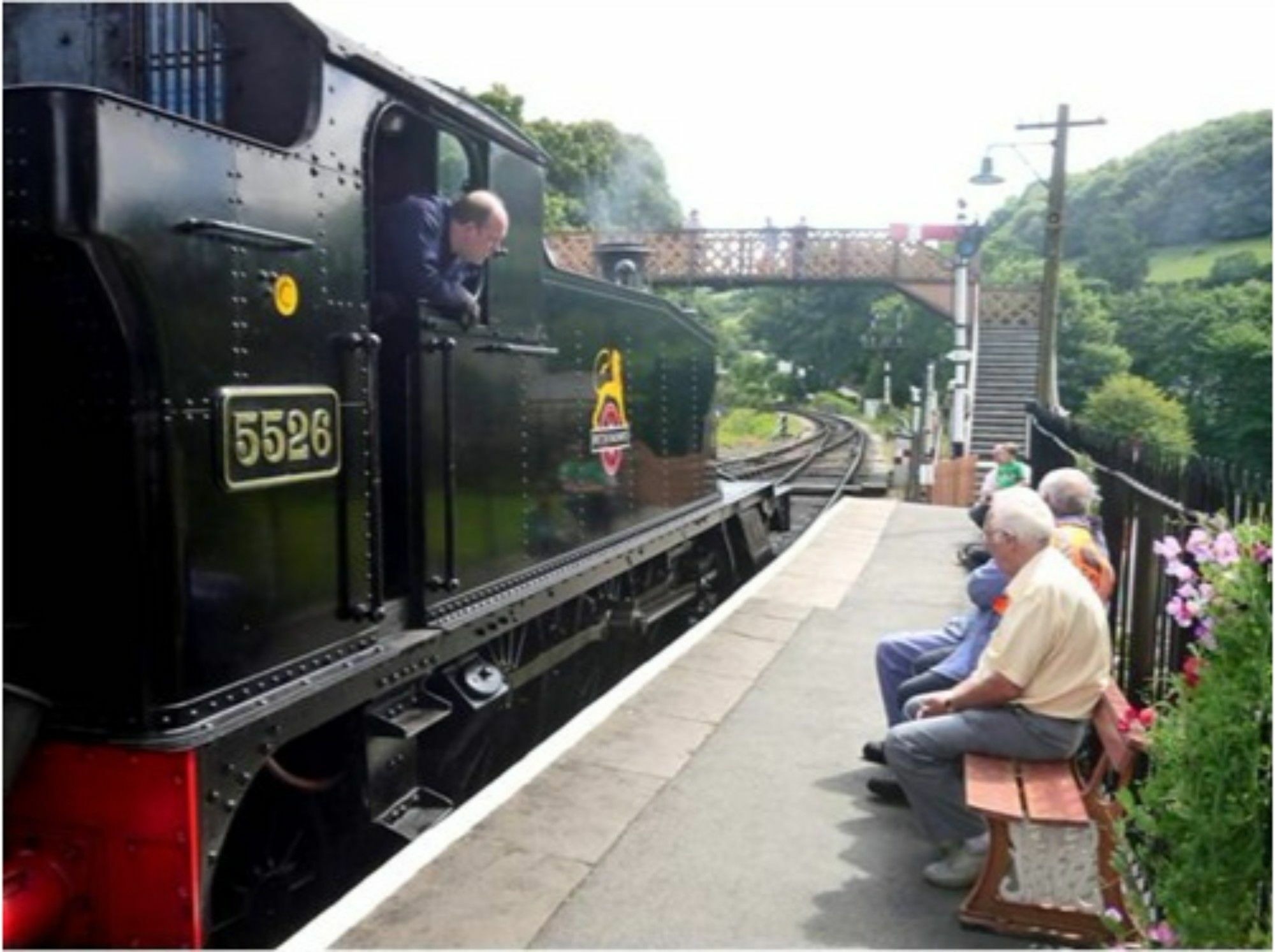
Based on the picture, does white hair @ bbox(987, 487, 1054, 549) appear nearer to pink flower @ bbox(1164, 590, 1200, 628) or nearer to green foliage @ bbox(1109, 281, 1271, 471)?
pink flower @ bbox(1164, 590, 1200, 628)

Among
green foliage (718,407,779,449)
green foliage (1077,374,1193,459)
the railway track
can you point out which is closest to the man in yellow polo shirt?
the railway track

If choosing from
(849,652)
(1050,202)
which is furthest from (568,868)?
(1050,202)

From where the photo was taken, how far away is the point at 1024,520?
11.9ft

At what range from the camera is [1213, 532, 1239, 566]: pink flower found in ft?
8.21

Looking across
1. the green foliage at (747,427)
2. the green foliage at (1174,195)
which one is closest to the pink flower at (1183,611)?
the green foliage at (747,427)

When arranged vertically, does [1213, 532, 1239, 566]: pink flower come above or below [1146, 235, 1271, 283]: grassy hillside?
below

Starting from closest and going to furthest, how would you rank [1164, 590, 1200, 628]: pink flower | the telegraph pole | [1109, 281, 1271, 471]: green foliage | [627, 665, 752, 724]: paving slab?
[1164, 590, 1200, 628]: pink flower, [627, 665, 752, 724]: paving slab, the telegraph pole, [1109, 281, 1271, 471]: green foliage

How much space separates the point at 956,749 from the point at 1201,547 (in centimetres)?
117

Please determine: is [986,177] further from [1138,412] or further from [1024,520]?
[1138,412]

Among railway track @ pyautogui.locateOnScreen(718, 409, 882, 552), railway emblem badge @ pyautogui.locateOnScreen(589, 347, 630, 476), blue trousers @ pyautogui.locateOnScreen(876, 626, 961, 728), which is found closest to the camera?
blue trousers @ pyautogui.locateOnScreen(876, 626, 961, 728)

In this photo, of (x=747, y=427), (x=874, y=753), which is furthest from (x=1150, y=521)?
(x=747, y=427)

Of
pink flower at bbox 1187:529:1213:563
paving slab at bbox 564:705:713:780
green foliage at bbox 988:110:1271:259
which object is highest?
green foliage at bbox 988:110:1271:259

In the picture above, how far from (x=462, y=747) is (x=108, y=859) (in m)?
1.86

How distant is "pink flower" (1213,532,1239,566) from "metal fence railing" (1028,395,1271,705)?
30 cm
